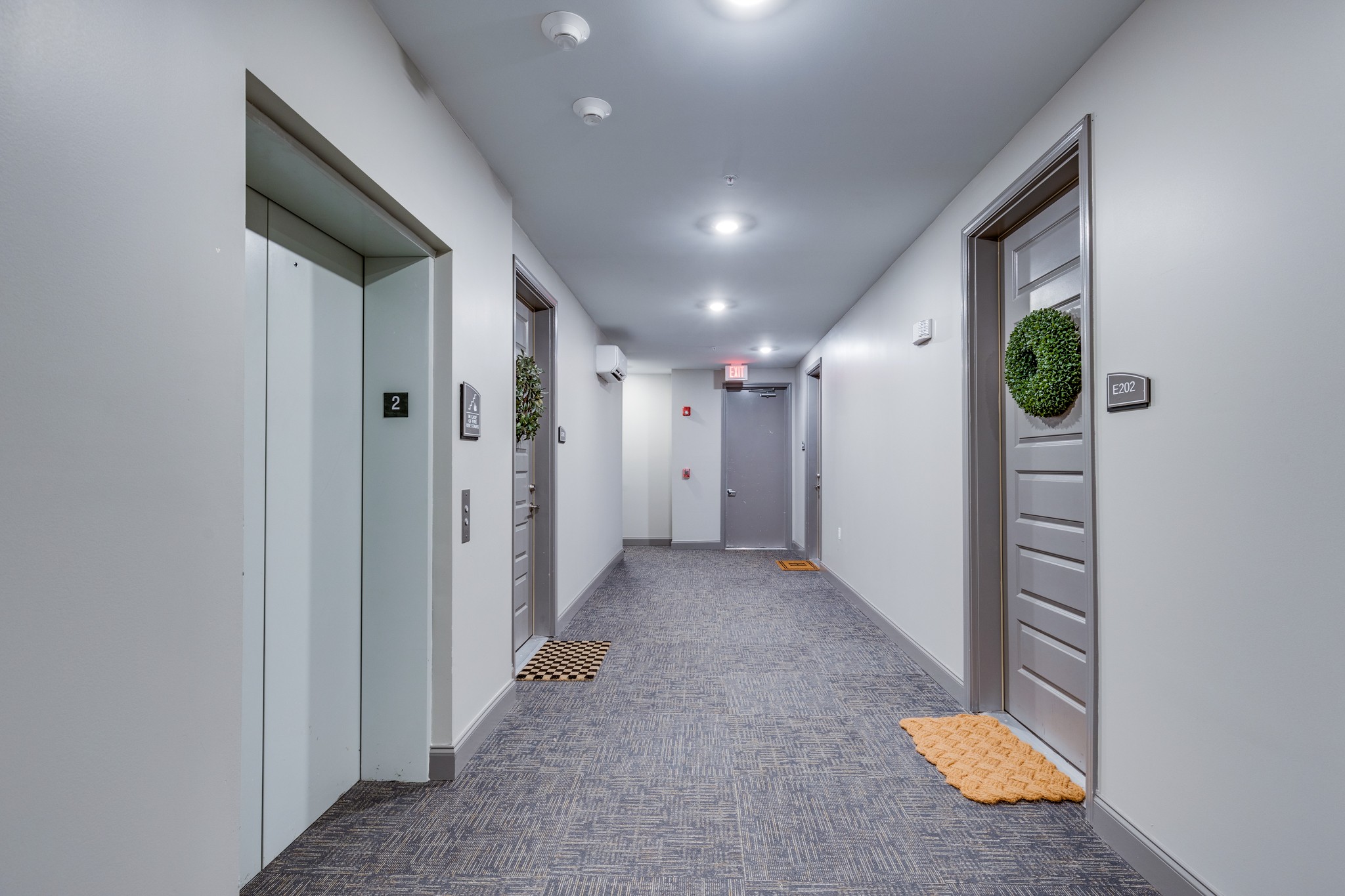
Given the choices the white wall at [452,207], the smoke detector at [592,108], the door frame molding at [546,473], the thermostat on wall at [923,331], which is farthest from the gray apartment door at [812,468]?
the smoke detector at [592,108]

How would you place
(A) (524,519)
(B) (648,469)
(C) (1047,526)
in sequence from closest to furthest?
(C) (1047,526) → (A) (524,519) → (B) (648,469)

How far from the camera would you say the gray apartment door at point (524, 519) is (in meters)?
3.87

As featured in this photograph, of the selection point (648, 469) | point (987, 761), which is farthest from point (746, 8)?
point (648, 469)

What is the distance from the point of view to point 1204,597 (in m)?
1.56

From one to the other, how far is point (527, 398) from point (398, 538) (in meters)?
1.45

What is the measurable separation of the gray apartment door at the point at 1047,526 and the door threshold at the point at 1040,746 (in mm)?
24

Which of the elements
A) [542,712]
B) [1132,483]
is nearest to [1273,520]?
[1132,483]

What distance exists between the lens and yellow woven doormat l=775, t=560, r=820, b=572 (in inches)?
267

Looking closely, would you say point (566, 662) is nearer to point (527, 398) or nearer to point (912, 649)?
point (527, 398)

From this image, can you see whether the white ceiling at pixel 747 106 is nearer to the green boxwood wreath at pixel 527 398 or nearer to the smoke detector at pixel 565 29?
the smoke detector at pixel 565 29

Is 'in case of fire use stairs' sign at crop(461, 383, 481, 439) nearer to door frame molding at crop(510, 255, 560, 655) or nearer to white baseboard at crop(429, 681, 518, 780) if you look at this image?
white baseboard at crop(429, 681, 518, 780)

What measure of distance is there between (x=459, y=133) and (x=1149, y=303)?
2.42m

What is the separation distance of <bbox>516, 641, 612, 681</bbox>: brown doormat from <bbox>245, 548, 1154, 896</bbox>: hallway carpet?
12cm

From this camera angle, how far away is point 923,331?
344cm
